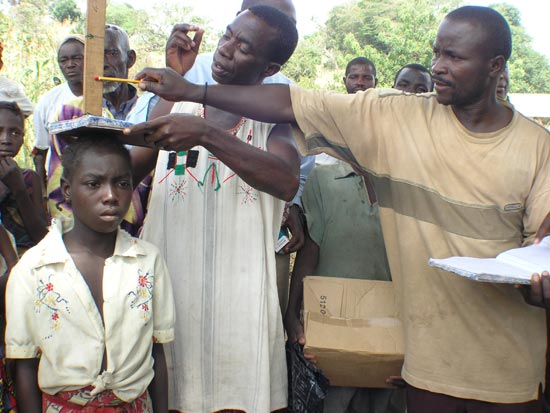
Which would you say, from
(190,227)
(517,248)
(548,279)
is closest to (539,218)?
(517,248)

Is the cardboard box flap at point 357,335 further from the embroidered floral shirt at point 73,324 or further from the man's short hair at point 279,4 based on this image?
the man's short hair at point 279,4

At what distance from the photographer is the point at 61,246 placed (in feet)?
6.38

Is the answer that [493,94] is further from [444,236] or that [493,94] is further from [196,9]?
[196,9]

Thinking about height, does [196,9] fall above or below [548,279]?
above

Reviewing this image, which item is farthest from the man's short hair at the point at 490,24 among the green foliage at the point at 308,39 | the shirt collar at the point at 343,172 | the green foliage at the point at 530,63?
the green foliage at the point at 530,63

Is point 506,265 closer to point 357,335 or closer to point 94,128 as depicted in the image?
point 357,335

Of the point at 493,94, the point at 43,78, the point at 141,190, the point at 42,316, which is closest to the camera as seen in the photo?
the point at 42,316

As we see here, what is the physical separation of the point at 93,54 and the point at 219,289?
916mm

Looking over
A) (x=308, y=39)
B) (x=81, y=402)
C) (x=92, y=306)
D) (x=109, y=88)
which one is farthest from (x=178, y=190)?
(x=308, y=39)

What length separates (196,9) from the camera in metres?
33.9

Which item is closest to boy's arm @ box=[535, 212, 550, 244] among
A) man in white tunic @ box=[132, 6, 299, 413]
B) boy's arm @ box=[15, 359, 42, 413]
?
Result: man in white tunic @ box=[132, 6, 299, 413]

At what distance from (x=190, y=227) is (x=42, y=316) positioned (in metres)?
0.60

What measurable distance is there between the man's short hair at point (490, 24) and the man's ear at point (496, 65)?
0.01 meters

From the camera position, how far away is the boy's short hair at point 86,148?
200 centimetres
